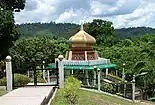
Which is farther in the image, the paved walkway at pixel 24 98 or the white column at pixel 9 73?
the white column at pixel 9 73

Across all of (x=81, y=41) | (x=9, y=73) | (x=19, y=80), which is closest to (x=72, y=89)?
(x=9, y=73)

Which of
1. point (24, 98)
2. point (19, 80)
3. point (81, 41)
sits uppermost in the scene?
point (81, 41)

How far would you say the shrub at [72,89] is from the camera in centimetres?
1266

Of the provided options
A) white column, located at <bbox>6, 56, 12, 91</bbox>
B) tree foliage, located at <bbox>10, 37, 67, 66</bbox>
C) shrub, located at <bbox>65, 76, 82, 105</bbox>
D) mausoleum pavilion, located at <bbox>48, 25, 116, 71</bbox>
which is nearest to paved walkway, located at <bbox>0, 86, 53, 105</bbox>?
shrub, located at <bbox>65, 76, 82, 105</bbox>

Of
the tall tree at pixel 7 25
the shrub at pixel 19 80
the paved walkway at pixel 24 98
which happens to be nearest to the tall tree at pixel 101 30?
the tall tree at pixel 7 25

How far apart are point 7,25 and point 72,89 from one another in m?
10.6

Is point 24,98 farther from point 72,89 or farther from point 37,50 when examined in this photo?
point 37,50

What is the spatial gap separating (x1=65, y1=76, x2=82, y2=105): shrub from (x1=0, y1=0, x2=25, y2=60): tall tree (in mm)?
9728

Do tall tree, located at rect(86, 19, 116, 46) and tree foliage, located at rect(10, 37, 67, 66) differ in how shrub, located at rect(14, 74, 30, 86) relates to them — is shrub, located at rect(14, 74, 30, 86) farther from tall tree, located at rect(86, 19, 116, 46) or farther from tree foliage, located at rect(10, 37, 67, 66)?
tall tree, located at rect(86, 19, 116, 46)

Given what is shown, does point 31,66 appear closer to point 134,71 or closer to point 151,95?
point 151,95

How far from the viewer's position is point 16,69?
18922 mm

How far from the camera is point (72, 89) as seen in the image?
12672 millimetres

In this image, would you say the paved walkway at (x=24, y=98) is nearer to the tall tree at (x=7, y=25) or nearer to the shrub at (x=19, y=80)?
the shrub at (x=19, y=80)

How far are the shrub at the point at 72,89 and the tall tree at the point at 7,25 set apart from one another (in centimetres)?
973
